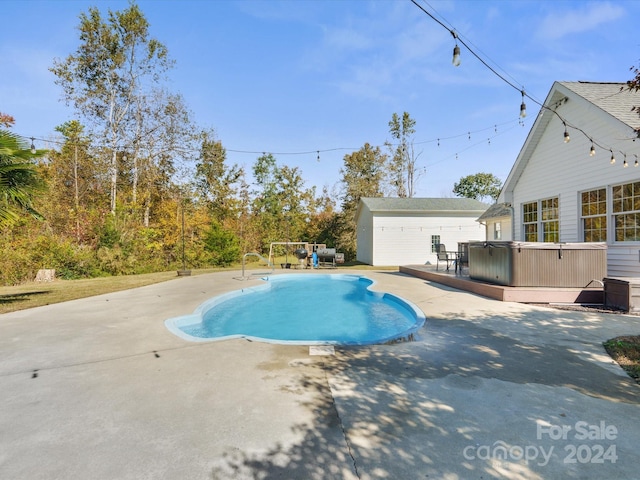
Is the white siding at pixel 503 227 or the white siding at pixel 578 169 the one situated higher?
the white siding at pixel 578 169

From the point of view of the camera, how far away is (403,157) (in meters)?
30.3

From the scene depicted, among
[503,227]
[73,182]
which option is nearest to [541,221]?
[503,227]

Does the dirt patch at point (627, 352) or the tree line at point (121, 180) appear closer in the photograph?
the dirt patch at point (627, 352)

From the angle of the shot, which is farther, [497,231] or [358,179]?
[358,179]

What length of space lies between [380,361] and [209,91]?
1578 cm

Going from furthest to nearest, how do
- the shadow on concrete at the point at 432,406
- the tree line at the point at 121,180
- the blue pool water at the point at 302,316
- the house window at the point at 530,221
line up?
1. the tree line at the point at 121,180
2. the house window at the point at 530,221
3. the blue pool water at the point at 302,316
4. the shadow on concrete at the point at 432,406

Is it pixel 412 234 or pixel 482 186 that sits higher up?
pixel 482 186

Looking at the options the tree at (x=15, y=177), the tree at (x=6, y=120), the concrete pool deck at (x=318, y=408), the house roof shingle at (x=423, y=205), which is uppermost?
the tree at (x=6, y=120)

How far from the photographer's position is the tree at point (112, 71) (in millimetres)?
16828

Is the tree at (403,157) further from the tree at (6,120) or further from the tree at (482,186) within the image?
the tree at (6,120)

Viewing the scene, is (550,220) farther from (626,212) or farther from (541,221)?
(626,212)

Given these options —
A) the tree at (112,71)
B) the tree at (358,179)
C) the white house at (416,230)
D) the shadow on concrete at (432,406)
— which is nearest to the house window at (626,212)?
the shadow on concrete at (432,406)

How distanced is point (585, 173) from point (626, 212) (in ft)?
5.05

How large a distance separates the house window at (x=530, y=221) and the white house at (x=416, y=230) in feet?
29.3
